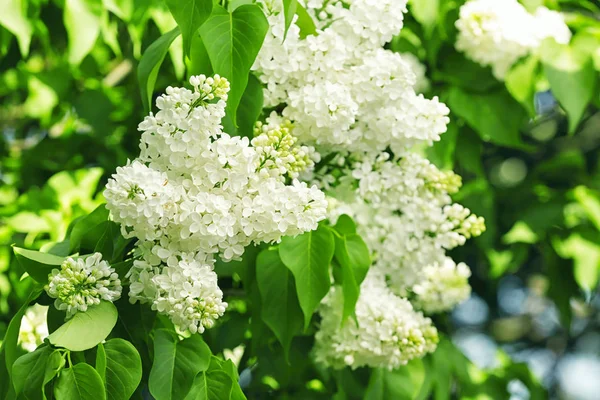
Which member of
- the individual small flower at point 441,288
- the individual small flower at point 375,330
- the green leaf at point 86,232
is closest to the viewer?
the green leaf at point 86,232

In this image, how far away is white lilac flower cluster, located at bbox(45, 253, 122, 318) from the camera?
1.22 metres

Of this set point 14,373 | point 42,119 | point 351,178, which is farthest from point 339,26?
point 42,119

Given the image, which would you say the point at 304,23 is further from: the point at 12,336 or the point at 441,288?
the point at 441,288

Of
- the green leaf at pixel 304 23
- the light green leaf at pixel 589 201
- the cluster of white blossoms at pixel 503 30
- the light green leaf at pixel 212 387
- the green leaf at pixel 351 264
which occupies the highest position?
the green leaf at pixel 304 23

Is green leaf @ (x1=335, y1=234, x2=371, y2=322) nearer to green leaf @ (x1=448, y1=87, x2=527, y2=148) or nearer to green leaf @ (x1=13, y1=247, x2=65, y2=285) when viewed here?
green leaf @ (x1=13, y1=247, x2=65, y2=285)

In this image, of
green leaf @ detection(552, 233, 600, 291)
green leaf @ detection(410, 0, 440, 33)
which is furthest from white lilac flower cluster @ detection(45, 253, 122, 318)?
green leaf @ detection(552, 233, 600, 291)

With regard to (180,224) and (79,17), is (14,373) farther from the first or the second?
(79,17)

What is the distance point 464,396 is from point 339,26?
1.20 m

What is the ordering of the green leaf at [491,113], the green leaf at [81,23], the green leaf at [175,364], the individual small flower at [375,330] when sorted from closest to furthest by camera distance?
the green leaf at [175,364] < the individual small flower at [375,330] < the green leaf at [81,23] < the green leaf at [491,113]

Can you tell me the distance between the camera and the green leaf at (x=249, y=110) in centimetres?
143

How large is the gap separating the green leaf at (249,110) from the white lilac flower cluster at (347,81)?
7 cm

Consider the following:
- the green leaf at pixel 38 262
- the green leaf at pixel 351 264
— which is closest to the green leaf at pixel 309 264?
the green leaf at pixel 351 264

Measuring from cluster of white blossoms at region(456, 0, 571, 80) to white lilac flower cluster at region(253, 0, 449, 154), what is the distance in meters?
0.67

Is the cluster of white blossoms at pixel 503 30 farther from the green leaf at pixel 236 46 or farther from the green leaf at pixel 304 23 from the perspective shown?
the green leaf at pixel 236 46
